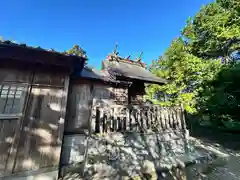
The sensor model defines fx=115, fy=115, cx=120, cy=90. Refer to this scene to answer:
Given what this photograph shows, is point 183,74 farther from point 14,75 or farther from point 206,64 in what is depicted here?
point 14,75

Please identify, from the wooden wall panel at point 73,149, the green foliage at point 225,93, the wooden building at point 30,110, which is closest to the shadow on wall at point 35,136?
the wooden building at point 30,110

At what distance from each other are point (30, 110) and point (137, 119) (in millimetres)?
3184

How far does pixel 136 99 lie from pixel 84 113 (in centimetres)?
295

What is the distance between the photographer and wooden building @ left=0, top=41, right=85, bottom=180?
2.87m

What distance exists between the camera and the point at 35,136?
10.1ft

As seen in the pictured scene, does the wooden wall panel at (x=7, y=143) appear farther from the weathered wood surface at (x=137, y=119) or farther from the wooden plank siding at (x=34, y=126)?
the weathered wood surface at (x=137, y=119)

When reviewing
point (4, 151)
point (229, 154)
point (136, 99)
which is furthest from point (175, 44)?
point (4, 151)

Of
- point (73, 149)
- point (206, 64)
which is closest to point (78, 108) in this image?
point (73, 149)

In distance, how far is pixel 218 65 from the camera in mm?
8094

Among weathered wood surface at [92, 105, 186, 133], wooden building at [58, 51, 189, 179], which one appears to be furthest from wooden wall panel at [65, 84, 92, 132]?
weathered wood surface at [92, 105, 186, 133]

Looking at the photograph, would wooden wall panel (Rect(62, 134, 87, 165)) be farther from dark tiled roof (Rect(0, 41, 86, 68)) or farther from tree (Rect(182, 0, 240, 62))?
tree (Rect(182, 0, 240, 62))

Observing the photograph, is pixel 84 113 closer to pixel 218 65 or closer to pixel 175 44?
pixel 218 65

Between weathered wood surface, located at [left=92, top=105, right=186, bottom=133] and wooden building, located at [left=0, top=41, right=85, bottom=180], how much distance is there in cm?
121

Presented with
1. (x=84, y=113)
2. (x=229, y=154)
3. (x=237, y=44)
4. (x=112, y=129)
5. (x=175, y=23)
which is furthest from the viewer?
(x=175, y=23)
